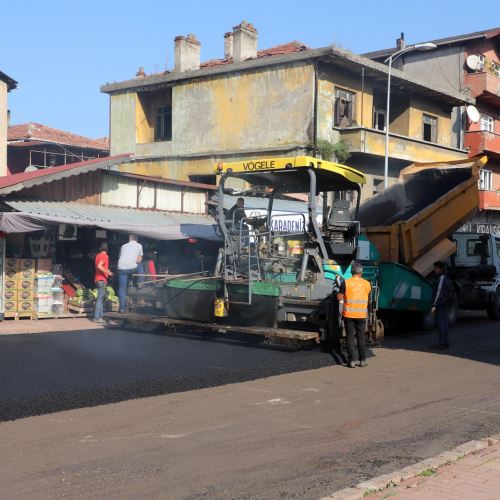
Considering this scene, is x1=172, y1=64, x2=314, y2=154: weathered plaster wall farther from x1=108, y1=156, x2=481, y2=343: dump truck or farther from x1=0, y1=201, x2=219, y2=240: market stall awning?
x1=108, y1=156, x2=481, y2=343: dump truck

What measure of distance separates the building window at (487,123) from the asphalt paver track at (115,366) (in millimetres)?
28407

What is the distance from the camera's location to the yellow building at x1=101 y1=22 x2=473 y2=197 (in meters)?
23.8

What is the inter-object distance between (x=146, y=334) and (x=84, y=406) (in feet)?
17.2

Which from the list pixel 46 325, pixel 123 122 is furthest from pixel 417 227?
pixel 123 122

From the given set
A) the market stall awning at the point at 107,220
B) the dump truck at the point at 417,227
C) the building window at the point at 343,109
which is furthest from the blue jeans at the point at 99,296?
the building window at the point at 343,109

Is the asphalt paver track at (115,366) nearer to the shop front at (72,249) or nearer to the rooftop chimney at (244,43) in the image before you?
the shop front at (72,249)

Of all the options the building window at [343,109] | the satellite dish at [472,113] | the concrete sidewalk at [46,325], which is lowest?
the concrete sidewalk at [46,325]

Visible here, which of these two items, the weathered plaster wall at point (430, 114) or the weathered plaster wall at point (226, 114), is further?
the weathered plaster wall at point (430, 114)

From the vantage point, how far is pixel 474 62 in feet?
110

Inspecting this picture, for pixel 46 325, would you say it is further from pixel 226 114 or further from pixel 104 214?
pixel 226 114

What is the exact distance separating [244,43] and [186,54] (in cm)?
272

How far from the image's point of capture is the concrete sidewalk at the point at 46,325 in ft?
41.5

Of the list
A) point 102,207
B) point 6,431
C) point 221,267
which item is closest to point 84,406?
point 6,431

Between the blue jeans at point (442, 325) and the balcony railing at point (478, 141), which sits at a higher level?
the balcony railing at point (478, 141)
